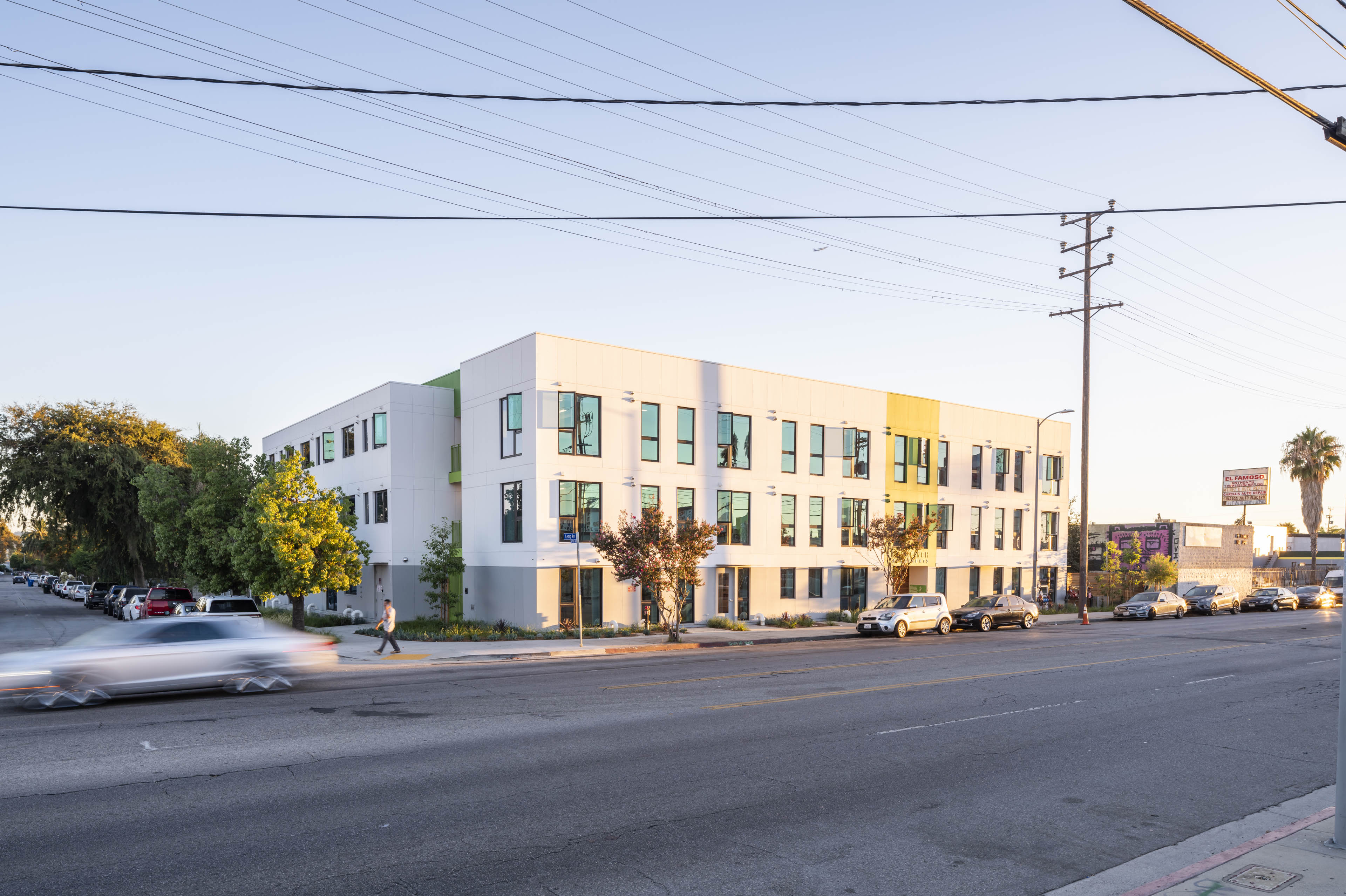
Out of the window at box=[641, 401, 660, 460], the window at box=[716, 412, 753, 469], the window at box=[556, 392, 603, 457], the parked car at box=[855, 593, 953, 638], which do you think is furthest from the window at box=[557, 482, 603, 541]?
the parked car at box=[855, 593, 953, 638]

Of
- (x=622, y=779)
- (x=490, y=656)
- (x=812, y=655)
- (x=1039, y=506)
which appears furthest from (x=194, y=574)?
(x=1039, y=506)

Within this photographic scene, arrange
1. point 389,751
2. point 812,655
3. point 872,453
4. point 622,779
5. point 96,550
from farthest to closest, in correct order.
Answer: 1. point 96,550
2. point 872,453
3. point 812,655
4. point 389,751
5. point 622,779

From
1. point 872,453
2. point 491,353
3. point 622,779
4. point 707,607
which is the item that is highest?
point 491,353

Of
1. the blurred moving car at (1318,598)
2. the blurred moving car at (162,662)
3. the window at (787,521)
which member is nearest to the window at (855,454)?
the window at (787,521)

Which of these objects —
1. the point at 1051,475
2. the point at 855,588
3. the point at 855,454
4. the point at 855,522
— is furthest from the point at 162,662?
the point at 1051,475

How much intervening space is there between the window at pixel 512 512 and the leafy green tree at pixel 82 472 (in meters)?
26.8

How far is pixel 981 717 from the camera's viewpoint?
44.2ft

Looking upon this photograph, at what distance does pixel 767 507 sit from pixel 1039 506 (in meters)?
20.8

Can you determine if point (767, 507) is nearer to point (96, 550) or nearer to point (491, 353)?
point (491, 353)

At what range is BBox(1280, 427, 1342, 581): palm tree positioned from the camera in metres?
67.9

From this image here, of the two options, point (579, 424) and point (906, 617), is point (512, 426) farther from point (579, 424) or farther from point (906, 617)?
point (906, 617)

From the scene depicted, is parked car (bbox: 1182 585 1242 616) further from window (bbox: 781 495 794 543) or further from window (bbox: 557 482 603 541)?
window (bbox: 557 482 603 541)

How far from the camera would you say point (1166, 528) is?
200 feet

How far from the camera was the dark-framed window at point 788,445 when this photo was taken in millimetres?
37438
